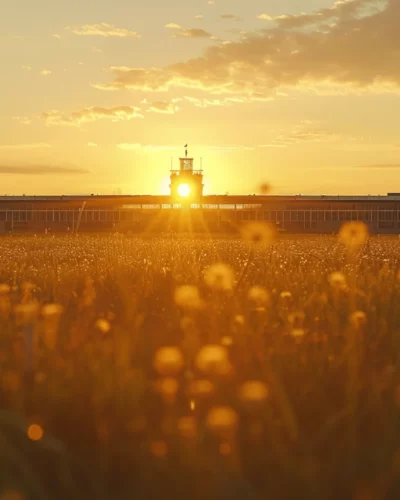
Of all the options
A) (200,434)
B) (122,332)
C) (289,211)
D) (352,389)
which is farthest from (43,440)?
(289,211)

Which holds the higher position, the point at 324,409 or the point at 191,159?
the point at 191,159

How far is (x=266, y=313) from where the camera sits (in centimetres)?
684

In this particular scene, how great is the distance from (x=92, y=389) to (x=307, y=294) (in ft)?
15.0

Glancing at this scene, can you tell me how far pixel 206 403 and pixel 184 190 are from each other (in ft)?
260

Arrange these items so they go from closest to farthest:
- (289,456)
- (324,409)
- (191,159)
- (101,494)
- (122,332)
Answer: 1. (101,494)
2. (289,456)
3. (324,409)
4. (122,332)
5. (191,159)

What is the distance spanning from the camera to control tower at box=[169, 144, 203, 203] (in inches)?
3219

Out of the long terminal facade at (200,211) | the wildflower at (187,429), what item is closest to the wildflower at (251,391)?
the wildflower at (187,429)

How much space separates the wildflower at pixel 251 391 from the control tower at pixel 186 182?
3005 inches

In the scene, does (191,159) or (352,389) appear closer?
(352,389)

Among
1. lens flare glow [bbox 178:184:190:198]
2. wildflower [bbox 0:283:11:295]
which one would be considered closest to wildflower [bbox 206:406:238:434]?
wildflower [bbox 0:283:11:295]

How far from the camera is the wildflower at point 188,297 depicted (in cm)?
746

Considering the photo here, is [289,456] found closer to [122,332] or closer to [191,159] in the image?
[122,332]

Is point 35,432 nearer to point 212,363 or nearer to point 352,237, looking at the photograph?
point 212,363

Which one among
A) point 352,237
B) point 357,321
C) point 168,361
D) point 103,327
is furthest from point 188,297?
point 352,237
